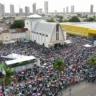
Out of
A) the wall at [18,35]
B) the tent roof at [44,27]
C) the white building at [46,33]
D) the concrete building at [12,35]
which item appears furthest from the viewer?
the wall at [18,35]

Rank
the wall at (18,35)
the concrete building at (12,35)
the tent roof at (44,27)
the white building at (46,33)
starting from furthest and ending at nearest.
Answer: the wall at (18,35)
the concrete building at (12,35)
the tent roof at (44,27)
the white building at (46,33)

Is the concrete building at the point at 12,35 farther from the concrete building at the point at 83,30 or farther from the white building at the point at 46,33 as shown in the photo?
the concrete building at the point at 83,30

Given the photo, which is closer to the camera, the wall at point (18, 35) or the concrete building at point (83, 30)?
the wall at point (18, 35)

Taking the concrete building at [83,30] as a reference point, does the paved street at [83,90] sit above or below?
below

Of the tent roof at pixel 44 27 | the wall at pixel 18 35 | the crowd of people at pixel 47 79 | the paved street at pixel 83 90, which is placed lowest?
the paved street at pixel 83 90

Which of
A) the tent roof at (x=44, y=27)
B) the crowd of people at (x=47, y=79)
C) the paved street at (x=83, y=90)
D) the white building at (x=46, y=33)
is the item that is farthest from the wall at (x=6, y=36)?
the paved street at (x=83, y=90)
